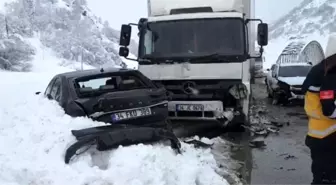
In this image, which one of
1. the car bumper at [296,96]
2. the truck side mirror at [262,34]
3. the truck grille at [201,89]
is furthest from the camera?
the car bumper at [296,96]

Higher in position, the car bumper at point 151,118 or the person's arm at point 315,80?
the person's arm at point 315,80

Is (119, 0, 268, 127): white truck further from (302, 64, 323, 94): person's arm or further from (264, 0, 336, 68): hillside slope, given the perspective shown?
(264, 0, 336, 68): hillside slope

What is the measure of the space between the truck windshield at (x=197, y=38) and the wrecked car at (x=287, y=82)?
6.16 metres

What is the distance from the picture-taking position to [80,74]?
6.92 meters

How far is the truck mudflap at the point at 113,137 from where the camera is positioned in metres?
4.69

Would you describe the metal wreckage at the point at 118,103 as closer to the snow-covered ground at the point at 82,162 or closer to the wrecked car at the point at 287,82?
the snow-covered ground at the point at 82,162

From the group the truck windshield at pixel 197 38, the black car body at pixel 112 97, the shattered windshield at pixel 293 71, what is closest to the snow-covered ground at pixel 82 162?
the black car body at pixel 112 97

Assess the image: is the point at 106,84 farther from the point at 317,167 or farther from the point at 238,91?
the point at 317,167

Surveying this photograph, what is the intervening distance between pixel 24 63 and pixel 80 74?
3760 centimetres

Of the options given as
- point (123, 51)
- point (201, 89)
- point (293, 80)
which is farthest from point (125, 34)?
point (293, 80)

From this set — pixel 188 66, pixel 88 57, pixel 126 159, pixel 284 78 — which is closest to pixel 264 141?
pixel 188 66

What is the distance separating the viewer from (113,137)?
482 centimetres

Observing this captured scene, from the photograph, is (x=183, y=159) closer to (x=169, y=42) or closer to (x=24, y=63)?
(x=169, y=42)

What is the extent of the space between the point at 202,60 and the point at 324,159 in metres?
4.67
